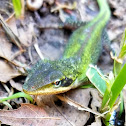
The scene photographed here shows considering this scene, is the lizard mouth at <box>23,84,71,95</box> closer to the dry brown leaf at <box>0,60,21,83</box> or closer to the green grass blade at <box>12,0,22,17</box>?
the dry brown leaf at <box>0,60,21,83</box>

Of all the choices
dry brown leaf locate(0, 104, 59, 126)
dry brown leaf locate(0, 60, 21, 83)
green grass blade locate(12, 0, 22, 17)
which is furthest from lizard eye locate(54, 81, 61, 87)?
green grass blade locate(12, 0, 22, 17)

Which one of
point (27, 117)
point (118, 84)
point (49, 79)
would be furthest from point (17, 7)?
point (118, 84)

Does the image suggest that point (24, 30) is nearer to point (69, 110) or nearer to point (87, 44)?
point (87, 44)

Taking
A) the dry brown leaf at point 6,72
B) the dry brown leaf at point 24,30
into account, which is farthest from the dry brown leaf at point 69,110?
the dry brown leaf at point 24,30

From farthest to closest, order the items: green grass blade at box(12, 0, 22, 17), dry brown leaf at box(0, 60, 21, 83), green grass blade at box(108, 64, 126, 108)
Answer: green grass blade at box(12, 0, 22, 17) → dry brown leaf at box(0, 60, 21, 83) → green grass blade at box(108, 64, 126, 108)

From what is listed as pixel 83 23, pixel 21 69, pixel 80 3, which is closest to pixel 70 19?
pixel 83 23

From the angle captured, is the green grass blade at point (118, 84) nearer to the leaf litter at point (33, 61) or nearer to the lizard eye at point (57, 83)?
the leaf litter at point (33, 61)
